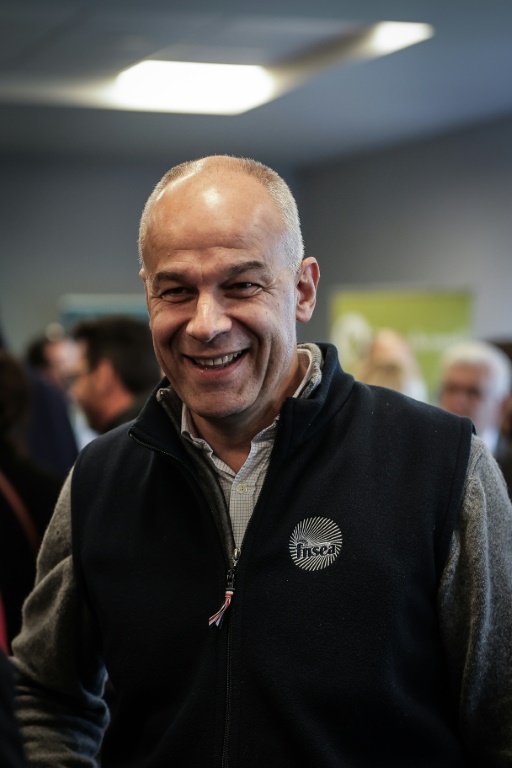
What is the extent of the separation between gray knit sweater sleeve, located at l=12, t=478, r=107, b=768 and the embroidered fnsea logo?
1.33ft

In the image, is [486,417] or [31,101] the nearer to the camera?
[486,417]

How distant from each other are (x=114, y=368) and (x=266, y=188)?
2.51 meters

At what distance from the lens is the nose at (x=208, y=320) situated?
60.1 inches

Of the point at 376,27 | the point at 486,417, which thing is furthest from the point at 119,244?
the point at 486,417

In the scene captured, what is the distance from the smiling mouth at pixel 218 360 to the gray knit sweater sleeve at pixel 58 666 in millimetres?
356

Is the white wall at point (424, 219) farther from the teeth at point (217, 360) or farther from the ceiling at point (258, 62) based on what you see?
the teeth at point (217, 360)

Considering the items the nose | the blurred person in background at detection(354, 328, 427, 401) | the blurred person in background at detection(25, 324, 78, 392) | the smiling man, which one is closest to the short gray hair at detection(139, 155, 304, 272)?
the smiling man

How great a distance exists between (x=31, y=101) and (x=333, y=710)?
671 centimetres

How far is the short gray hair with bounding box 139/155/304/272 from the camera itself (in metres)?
1.62

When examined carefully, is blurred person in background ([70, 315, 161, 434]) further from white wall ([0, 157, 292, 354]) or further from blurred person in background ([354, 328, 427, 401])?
white wall ([0, 157, 292, 354])

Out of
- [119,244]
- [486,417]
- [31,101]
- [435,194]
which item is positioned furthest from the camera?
[119,244]

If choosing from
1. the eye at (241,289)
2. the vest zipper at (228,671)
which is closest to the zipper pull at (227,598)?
the vest zipper at (228,671)

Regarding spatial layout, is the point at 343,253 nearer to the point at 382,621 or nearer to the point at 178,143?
the point at 178,143

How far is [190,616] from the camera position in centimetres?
154
